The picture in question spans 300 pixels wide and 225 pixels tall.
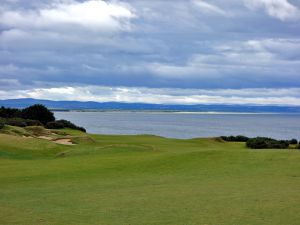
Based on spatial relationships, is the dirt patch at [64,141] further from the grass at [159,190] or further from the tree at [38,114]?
the tree at [38,114]

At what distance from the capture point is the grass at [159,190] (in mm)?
14500

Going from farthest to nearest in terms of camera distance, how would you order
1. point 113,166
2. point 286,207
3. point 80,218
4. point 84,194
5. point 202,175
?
point 113,166 → point 202,175 → point 84,194 → point 286,207 → point 80,218

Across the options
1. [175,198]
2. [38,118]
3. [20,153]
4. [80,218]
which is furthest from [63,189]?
[38,118]

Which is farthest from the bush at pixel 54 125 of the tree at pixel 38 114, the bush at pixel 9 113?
the bush at pixel 9 113

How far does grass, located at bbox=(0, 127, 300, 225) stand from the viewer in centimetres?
1450

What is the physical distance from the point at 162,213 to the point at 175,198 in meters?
2.92

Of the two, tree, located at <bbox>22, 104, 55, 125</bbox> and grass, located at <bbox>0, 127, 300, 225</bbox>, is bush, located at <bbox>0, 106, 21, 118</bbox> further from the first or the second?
grass, located at <bbox>0, 127, 300, 225</bbox>

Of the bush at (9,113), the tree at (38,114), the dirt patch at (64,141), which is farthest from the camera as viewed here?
the bush at (9,113)

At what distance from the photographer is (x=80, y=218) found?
1451 cm

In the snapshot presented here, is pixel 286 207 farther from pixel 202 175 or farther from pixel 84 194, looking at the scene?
pixel 202 175

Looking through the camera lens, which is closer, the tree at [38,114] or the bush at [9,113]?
the tree at [38,114]

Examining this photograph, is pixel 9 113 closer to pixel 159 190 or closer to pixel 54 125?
pixel 54 125

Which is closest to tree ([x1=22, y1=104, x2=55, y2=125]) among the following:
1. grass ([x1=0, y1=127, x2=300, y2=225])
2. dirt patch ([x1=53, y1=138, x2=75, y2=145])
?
dirt patch ([x1=53, y1=138, x2=75, y2=145])

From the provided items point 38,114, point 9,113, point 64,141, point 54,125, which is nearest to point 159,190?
point 64,141
